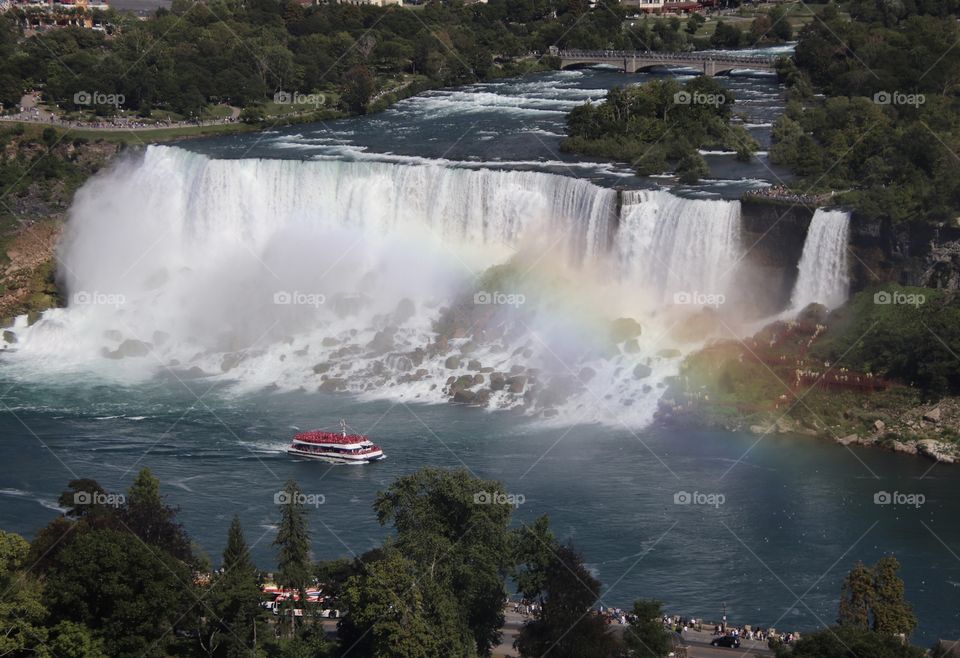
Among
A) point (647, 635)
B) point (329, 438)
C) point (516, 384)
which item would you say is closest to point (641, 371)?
point (516, 384)

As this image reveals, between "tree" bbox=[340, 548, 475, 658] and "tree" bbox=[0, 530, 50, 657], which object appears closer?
"tree" bbox=[340, 548, 475, 658]

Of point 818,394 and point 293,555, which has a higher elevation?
point 293,555

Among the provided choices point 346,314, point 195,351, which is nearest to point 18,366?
point 195,351

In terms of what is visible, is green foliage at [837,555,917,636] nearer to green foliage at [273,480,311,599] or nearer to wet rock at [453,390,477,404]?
green foliage at [273,480,311,599]

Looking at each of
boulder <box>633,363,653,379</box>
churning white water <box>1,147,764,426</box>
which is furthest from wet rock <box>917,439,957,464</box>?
boulder <box>633,363,653,379</box>

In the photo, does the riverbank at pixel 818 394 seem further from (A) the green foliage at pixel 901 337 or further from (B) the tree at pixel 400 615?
(B) the tree at pixel 400 615

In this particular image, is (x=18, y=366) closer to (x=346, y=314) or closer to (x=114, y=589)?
(x=346, y=314)

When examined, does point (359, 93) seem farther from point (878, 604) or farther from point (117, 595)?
point (878, 604)
